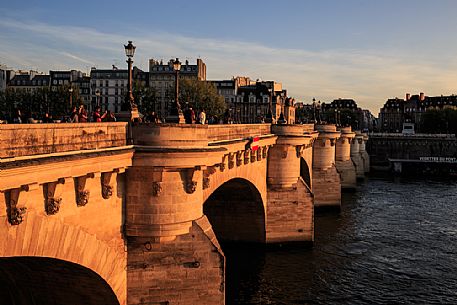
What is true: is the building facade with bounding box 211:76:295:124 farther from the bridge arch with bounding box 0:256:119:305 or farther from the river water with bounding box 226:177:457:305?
the bridge arch with bounding box 0:256:119:305

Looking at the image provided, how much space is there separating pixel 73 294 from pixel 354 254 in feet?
76.6

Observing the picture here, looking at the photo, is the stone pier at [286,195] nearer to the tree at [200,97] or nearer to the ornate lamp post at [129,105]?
the ornate lamp post at [129,105]

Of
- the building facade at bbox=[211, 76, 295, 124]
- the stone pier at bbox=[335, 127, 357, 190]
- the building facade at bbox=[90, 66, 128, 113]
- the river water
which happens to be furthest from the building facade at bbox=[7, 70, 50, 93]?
the river water

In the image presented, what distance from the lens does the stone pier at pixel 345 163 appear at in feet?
226

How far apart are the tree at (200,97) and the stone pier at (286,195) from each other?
49.1 metres

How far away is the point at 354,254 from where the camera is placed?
114 feet

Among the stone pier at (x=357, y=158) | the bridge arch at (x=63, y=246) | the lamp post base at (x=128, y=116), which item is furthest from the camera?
the stone pier at (x=357, y=158)

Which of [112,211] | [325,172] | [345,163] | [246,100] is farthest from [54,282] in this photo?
[246,100]

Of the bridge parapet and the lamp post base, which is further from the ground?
the lamp post base

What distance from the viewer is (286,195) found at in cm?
3519

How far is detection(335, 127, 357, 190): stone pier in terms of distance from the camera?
68.8m

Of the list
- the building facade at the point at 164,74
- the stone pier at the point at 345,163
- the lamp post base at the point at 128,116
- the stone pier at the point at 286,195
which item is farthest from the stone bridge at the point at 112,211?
the building facade at the point at 164,74

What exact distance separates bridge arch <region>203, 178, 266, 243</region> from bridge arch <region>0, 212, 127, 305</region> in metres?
18.2

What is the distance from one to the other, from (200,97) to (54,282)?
232ft
